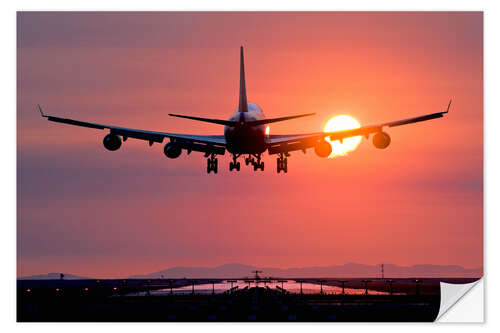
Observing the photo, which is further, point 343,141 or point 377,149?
point 343,141

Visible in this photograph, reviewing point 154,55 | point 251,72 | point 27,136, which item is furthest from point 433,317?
point 27,136

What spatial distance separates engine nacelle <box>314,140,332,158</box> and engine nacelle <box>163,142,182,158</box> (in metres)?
10.7

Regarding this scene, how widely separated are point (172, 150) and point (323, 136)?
11.7 meters

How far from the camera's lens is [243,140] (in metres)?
58.5

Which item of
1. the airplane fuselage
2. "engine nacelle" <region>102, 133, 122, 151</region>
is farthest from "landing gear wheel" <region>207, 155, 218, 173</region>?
→ "engine nacelle" <region>102, 133, 122, 151</region>

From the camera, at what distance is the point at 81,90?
4562cm

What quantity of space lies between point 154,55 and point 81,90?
5080 mm

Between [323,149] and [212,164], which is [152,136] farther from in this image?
[323,149]

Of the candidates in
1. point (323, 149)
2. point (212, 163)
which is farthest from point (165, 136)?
point (323, 149)

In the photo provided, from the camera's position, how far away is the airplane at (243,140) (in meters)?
52.0
